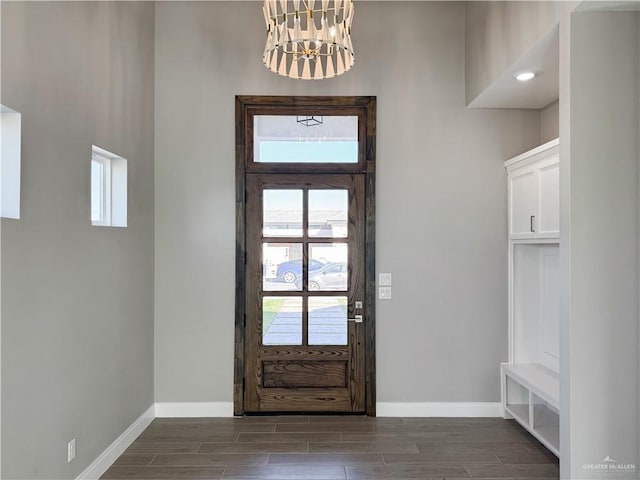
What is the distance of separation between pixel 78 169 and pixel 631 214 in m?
2.83

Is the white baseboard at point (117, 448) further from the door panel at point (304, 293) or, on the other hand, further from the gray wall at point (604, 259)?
the gray wall at point (604, 259)

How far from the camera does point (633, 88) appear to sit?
2.34 m

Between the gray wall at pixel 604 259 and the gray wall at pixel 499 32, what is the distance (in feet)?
1.00

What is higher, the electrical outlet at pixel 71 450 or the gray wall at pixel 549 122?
the gray wall at pixel 549 122

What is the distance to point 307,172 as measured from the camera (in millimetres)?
3930

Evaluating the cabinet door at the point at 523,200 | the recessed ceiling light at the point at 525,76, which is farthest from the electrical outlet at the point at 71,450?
the recessed ceiling light at the point at 525,76

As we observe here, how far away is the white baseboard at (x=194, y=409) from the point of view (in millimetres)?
3895

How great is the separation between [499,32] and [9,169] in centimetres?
298

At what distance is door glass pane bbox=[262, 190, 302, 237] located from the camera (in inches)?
156

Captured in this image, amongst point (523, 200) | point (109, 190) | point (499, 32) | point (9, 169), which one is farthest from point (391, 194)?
point (9, 169)

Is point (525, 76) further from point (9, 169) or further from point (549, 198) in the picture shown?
point (9, 169)

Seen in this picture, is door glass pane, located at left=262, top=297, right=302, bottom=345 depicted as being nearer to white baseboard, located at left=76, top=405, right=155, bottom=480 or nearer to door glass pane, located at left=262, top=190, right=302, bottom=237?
door glass pane, located at left=262, top=190, right=302, bottom=237

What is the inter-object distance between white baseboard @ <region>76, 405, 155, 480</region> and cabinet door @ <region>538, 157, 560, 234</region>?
3.14 m

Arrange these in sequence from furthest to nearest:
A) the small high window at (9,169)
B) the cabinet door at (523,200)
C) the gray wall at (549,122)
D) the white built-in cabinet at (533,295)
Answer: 1. the gray wall at (549,122)
2. the cabinet door at (523,200)
3. the white built-in cabinet at (533,295)
4. the small high window at (9,169)
